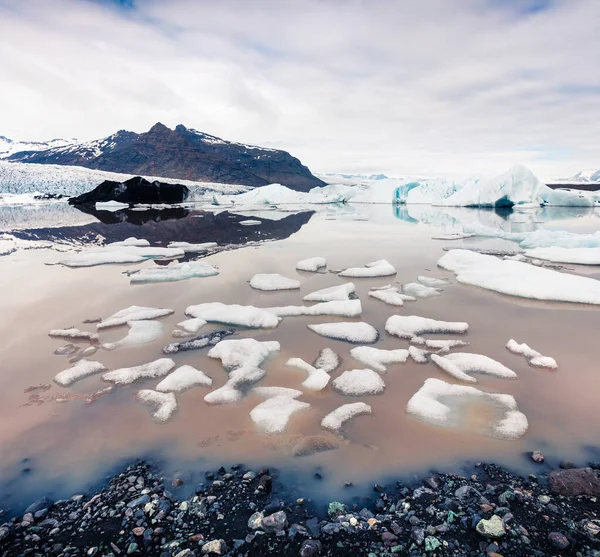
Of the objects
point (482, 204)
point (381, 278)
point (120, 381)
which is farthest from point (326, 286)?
point (482, 204)

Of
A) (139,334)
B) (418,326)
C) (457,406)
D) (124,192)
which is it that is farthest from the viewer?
(124,192)

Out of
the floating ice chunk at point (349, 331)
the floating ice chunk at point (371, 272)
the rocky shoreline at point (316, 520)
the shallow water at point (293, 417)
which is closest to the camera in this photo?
the rocky shoreline at point (316, 520)

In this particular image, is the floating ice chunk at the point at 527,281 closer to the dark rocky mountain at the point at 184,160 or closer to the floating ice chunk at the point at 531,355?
the floating ice chunk at the point at 531,355

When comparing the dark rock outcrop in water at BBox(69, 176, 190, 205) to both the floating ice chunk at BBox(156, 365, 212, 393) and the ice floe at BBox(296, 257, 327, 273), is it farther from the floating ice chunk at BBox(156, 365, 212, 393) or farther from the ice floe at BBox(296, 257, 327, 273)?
the floating ice chunk at BBox(156, 365, 212, 393)

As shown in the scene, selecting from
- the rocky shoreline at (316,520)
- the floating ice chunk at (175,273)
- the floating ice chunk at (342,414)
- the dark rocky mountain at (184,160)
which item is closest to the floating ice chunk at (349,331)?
the floating ice chunk at (342,414)

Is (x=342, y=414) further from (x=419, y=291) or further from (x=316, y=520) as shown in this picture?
(x=419, y=291)

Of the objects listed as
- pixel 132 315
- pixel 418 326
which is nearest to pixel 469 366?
pixel 418 326
